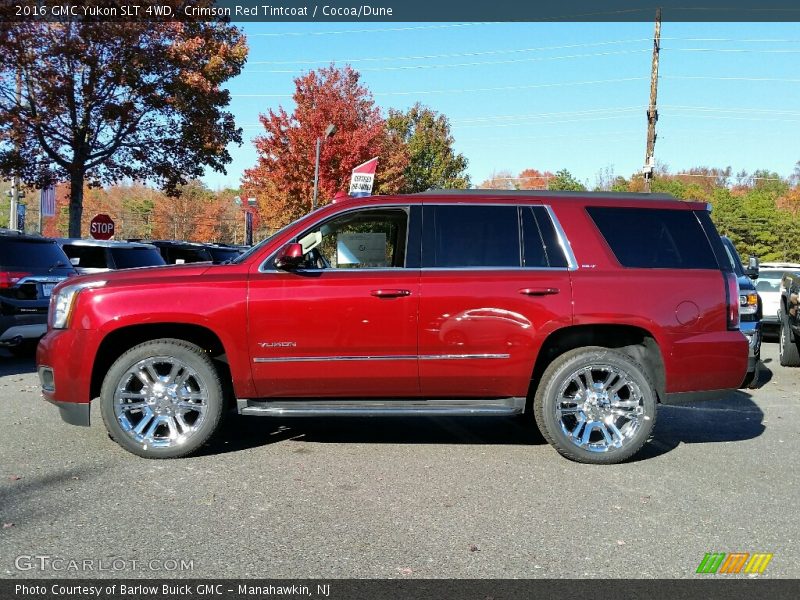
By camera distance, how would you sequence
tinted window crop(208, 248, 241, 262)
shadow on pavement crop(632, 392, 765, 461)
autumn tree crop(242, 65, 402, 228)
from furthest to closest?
autumn tree crop(242, 65, 402, 228), tinted window crop(208, 248, 241, 262), shadow on pavement crop(632, 392, 765, 461)

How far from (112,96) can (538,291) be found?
15948mm

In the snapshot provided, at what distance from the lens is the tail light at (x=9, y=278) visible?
29.3 feet

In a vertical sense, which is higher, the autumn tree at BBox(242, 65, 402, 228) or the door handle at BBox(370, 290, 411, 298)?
the autumn tree at BBox(242, 65, 402, 228)

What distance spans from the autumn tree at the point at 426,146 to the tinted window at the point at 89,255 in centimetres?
2945

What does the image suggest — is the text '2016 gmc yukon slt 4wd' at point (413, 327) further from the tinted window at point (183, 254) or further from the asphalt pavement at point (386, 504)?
the tinted window at point (183, 254)

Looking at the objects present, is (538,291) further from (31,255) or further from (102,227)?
(102,227)

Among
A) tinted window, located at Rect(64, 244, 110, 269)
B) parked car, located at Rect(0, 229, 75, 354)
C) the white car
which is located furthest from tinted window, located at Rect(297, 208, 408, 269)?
the white car

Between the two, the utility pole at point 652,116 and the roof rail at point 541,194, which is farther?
the utility pole at point 652,116

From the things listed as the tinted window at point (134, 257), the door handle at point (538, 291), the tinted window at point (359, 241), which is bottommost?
the door handle at point (538, 291)

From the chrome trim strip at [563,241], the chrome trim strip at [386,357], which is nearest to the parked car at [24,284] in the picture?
the chrome trim strip at [386,357]

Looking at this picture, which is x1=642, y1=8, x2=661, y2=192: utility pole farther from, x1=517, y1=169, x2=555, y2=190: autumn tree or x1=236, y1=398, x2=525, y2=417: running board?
x1=517, y1=169, x2=555, y2=190: autumn tree

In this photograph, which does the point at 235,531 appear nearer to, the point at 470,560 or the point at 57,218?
the point at 470,560

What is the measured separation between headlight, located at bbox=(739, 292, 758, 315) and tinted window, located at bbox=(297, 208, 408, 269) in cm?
492

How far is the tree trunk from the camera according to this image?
18.5 meters
